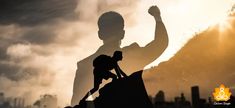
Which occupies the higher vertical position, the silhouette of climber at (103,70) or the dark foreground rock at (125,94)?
the silhouette of climber at (103,70)

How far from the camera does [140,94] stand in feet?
57.5

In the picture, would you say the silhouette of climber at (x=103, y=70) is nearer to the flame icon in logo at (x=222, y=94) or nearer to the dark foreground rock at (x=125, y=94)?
the dark foreground rock at (x=125, y=94)

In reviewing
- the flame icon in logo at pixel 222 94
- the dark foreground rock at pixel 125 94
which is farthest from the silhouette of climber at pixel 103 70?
the flame icon in logo at pixel 222 94

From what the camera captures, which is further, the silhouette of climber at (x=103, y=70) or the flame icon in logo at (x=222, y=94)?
the flame icon in logo at (x=222, y=94)

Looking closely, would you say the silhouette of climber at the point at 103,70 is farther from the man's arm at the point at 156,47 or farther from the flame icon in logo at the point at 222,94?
the flame icon in logo at the point at 222,94

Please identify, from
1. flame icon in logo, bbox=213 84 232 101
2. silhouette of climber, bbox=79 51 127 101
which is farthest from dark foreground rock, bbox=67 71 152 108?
flame icon in logo, bbox=213 84 232 101

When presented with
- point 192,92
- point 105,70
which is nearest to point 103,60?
point 105,70

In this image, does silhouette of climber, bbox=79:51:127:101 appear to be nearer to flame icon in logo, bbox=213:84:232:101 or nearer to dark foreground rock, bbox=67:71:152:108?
dark foreground rock, bbox=67:71:152:108

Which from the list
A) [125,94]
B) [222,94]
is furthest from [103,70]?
[222,94]

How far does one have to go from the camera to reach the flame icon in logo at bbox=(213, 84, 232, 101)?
1425 inches

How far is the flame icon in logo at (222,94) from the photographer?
36188mm

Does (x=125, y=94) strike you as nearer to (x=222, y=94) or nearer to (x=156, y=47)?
(x=156, y=47)

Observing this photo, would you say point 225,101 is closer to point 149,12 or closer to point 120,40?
point 120,40

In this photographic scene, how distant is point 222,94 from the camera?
36500 millimetres
